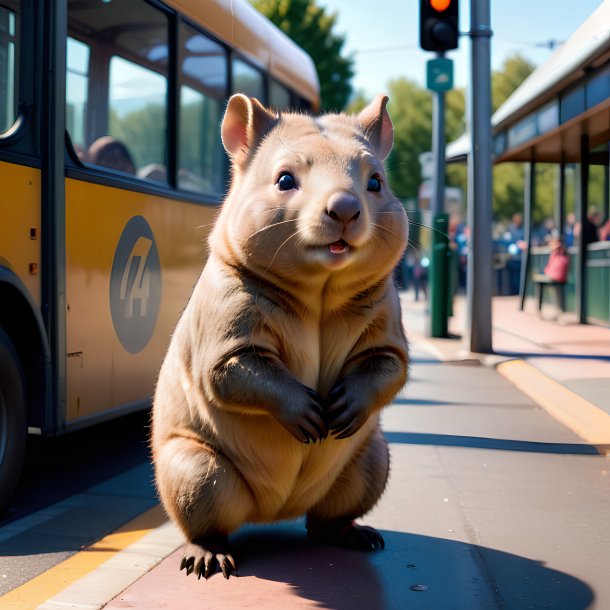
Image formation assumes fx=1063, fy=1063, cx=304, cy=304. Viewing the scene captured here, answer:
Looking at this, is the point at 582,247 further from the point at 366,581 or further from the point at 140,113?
the point at 366,581

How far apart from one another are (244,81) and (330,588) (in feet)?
19.5

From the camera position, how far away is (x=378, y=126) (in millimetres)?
4121

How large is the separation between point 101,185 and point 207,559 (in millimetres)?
2875

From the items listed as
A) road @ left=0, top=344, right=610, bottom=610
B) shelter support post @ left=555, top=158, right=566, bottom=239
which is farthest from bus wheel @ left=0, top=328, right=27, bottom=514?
shelter support post @ left=555, top=158, right=566, bottom=239

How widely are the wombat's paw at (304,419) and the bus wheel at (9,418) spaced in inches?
75.6

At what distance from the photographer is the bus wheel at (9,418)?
16.5 feet

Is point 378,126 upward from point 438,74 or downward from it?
downward

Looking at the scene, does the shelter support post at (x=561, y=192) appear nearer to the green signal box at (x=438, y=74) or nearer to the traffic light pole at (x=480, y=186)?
the green signal box at (x=438, y=74)

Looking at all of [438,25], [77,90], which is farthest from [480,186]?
[77,90]

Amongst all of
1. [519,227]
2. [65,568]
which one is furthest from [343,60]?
[65,568]

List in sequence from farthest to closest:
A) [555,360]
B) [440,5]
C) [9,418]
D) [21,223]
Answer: [555,360]
[440,5]
[21,223]
[9,418]

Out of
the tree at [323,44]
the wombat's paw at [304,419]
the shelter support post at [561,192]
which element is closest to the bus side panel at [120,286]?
the wombat's paw at [304,419]

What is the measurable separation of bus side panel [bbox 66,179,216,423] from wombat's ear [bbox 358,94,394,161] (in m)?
1.46

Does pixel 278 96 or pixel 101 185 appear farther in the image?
pixel 278 96
